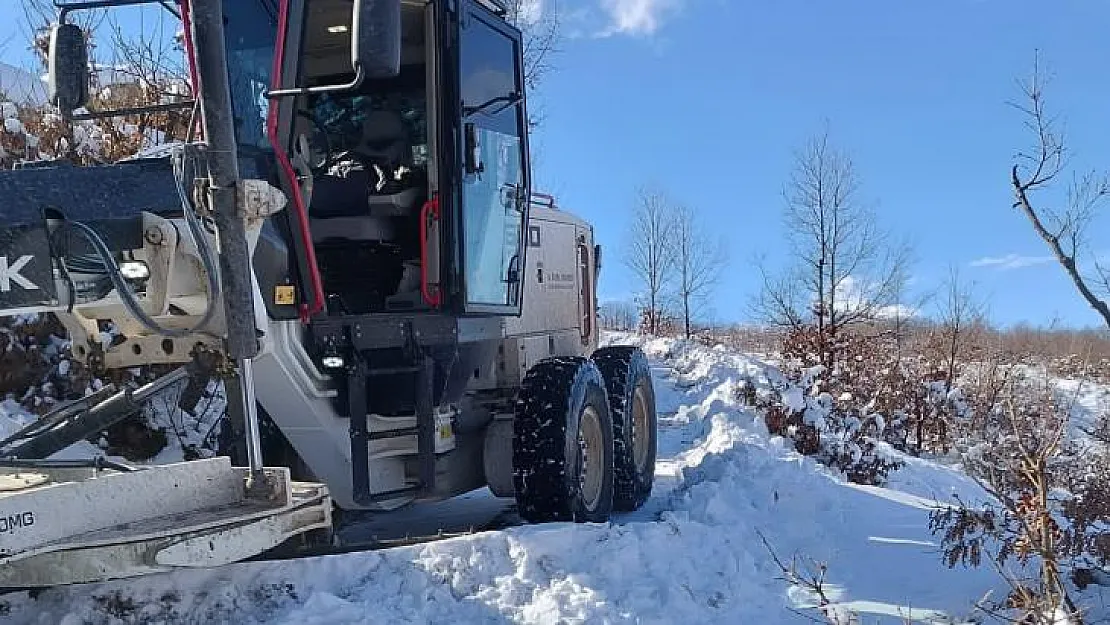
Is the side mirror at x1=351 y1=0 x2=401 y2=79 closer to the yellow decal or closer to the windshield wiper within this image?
the yellow decal

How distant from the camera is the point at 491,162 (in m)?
5.47

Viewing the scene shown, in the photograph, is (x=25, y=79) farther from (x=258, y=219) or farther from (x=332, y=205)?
(x=258, y=219)

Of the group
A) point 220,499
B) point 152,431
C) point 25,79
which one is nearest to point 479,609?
point 220,499

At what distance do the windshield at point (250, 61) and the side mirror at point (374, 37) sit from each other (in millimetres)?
1129

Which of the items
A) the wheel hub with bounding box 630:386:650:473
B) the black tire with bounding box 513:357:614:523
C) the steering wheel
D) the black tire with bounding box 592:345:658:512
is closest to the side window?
the black tire with bounding box 513:357:614:523

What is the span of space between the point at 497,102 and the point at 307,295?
1763 mm

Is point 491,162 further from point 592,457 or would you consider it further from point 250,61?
point 592,457

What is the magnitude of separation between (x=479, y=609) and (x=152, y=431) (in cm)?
442

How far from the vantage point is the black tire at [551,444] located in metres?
5.32

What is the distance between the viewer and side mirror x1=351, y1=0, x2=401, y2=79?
135 inches

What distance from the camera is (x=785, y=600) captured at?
4.59 m

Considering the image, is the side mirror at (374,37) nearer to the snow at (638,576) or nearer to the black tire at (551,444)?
the snow at (638,576)

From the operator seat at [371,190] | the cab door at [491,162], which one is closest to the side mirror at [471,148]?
the cab door at [491,162]

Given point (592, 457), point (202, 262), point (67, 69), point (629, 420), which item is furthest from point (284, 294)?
point (629, 420)
